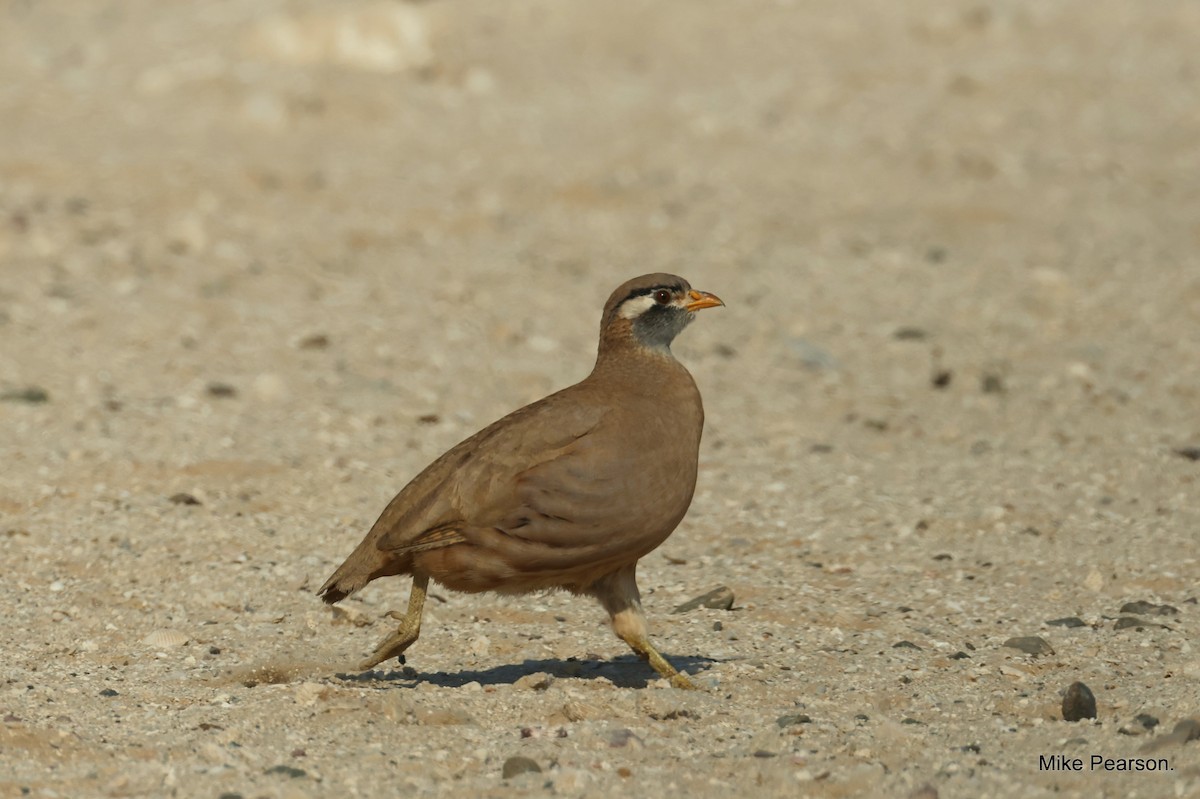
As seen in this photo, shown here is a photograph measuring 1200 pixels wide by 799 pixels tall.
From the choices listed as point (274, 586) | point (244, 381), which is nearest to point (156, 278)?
point (244, 381)

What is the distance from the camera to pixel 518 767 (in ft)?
20.0

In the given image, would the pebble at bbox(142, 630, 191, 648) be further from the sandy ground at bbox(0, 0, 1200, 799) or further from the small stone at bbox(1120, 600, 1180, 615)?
the small stone at bbox(1120, 600, 1180, 615)

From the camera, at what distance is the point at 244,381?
479 inches

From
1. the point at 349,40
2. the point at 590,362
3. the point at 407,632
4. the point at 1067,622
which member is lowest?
the point at 1067,622

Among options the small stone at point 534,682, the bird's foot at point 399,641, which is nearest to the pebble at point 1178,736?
the small stone at point 534,682

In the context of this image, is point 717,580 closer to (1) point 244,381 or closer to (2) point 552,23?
(1) point 244,381

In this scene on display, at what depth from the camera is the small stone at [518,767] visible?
20.0 ft

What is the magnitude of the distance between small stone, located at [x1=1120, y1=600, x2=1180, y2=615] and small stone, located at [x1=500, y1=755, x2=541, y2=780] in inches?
135

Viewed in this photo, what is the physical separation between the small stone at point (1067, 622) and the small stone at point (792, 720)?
1.87 m

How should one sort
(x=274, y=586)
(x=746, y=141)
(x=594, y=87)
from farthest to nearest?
(x=594, y=87), (x=746, y=141), (x=274, y=586)

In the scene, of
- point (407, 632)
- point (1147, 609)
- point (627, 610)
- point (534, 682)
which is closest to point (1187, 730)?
point (1147, 609)

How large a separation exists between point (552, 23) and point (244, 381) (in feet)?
42.9

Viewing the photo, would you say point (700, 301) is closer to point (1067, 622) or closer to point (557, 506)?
point (557, 506)

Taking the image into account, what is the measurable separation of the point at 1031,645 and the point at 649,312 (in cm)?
221
